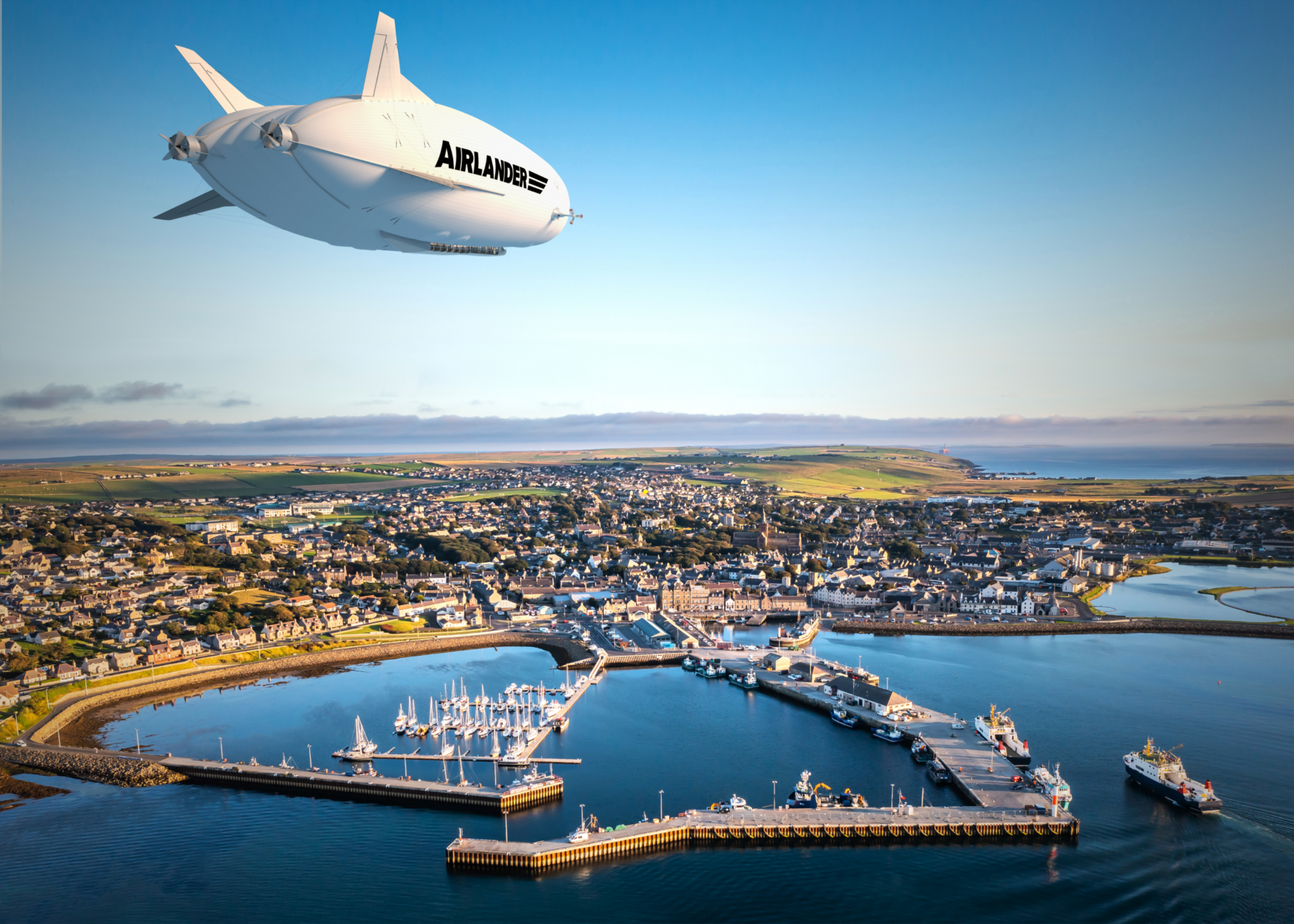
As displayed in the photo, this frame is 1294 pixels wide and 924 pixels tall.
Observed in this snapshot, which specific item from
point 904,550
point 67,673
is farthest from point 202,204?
point 904,550

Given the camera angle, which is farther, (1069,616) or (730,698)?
(1069,616)

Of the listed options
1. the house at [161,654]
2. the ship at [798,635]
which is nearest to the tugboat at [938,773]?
the ship at [798,635]

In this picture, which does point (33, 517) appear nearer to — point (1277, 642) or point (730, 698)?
point (730, 698)

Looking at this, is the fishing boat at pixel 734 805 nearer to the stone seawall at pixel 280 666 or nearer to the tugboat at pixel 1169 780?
the tugboat at pixel 1169 780

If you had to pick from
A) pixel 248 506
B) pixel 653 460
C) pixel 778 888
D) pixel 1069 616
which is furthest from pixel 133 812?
pixel 653 460

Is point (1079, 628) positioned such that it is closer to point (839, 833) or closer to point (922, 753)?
point (922, 753)

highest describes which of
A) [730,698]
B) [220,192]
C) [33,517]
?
[220,192]

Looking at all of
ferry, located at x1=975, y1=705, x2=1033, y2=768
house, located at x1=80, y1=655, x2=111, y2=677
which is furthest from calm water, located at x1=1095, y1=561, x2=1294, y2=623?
house, located at x1=80, y1=655, x2=111, y2=677
